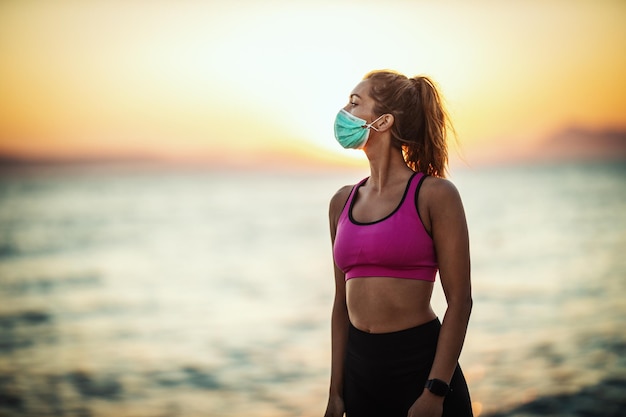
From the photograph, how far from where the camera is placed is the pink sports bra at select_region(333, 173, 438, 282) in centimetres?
A: 269

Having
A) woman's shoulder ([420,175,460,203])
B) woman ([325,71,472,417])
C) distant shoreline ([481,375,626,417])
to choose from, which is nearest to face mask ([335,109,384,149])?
woman ([325,71,472,417])

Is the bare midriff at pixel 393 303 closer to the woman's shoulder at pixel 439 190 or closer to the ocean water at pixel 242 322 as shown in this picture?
the woman's shoulder at pixel 439 190

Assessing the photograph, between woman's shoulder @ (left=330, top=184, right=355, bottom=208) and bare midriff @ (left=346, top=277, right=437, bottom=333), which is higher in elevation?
woman's shoulder @ (left=330, top=184, right=355, bottom=208)

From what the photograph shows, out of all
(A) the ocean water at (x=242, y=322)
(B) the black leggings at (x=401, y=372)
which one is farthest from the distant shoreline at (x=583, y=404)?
(B) the black leggings at (x=401, y=372)

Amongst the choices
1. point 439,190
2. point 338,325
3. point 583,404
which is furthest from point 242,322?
point 439,190

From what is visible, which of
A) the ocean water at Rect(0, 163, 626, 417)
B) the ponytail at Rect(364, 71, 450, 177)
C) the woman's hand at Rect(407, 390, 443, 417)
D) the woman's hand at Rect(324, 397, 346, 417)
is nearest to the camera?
the woman's hand at Rect(407, 390, 443, 417)

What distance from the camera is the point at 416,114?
2.93 metres

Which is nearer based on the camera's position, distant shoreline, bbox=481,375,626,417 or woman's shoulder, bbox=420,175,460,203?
woman's shoulder, bbox=420,175,460,203

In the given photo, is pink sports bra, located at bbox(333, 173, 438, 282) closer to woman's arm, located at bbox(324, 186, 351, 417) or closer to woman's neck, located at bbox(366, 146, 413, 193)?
woman's neck, located at bbox(366, 146, 413, 193)

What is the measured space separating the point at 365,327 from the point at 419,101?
1.02 m

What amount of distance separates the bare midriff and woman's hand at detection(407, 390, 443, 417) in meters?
0.29

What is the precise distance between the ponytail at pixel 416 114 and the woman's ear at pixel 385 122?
0.07 ft

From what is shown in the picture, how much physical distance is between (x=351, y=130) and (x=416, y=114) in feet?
0.97

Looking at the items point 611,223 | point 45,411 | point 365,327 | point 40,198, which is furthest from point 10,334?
point 40,198
